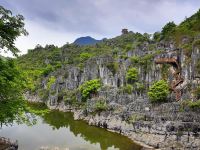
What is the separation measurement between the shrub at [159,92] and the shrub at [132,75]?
1006 centimetres

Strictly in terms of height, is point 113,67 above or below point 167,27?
below

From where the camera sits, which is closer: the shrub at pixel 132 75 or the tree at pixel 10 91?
the tree at pixel 10 91

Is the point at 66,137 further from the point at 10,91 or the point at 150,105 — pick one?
the point at 10,91

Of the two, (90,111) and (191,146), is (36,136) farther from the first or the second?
(191,146)

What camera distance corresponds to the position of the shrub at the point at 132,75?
66.0m

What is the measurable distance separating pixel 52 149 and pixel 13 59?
25162mm

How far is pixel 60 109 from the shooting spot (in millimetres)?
83688

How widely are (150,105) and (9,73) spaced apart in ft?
137

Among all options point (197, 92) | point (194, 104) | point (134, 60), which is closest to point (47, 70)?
point (134, 60)

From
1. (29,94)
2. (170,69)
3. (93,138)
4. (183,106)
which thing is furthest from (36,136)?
(29,94)

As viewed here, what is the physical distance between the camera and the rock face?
1775 inches

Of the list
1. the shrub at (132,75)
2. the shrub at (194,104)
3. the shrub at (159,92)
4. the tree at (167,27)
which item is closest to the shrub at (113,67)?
the shrub at (132,75)

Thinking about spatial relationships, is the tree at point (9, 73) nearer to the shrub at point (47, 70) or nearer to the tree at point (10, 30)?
the tree at point (10, 30)

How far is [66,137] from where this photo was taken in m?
51.8
